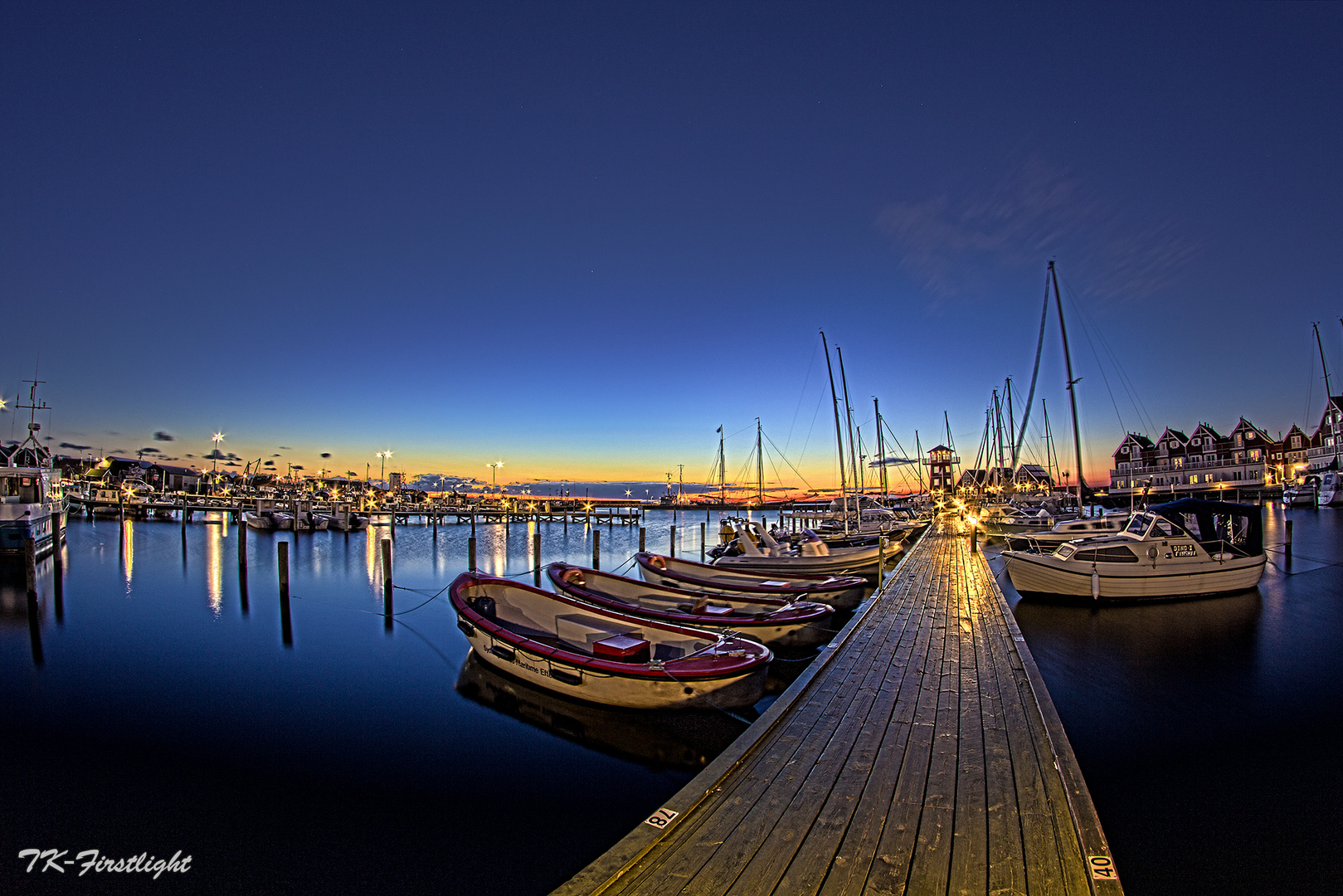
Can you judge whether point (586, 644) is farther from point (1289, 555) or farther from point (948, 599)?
point (1289, 555)

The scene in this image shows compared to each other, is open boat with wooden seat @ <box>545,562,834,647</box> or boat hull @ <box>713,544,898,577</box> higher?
open boat with wooden seat @ <box>545,562,834,647</box>

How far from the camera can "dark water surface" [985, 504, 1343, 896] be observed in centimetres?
591

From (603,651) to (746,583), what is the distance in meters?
7.41

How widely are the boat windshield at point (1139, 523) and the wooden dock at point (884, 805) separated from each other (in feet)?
41.5

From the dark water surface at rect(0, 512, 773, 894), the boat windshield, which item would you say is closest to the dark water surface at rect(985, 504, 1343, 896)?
the boat windshield

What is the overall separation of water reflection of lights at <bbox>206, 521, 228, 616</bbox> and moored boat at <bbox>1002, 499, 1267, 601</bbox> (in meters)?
27.6

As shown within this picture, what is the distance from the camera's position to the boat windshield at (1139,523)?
16.7 m

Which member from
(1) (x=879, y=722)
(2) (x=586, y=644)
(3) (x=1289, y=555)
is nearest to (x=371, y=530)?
(2) (x=586, y=644)

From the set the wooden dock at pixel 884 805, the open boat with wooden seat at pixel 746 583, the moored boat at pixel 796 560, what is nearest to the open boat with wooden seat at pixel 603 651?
the wooden dock at pixel 884 805

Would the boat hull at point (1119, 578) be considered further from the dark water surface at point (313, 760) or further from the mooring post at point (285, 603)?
the mooring post at point (285, 603)

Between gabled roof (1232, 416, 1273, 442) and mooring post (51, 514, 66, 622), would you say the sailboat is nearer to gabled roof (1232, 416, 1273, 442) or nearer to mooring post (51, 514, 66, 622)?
mooring post (51, 514, 66, 622)

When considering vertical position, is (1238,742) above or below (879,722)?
below

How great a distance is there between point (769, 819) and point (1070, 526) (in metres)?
25.9

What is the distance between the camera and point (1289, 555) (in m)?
24.7
